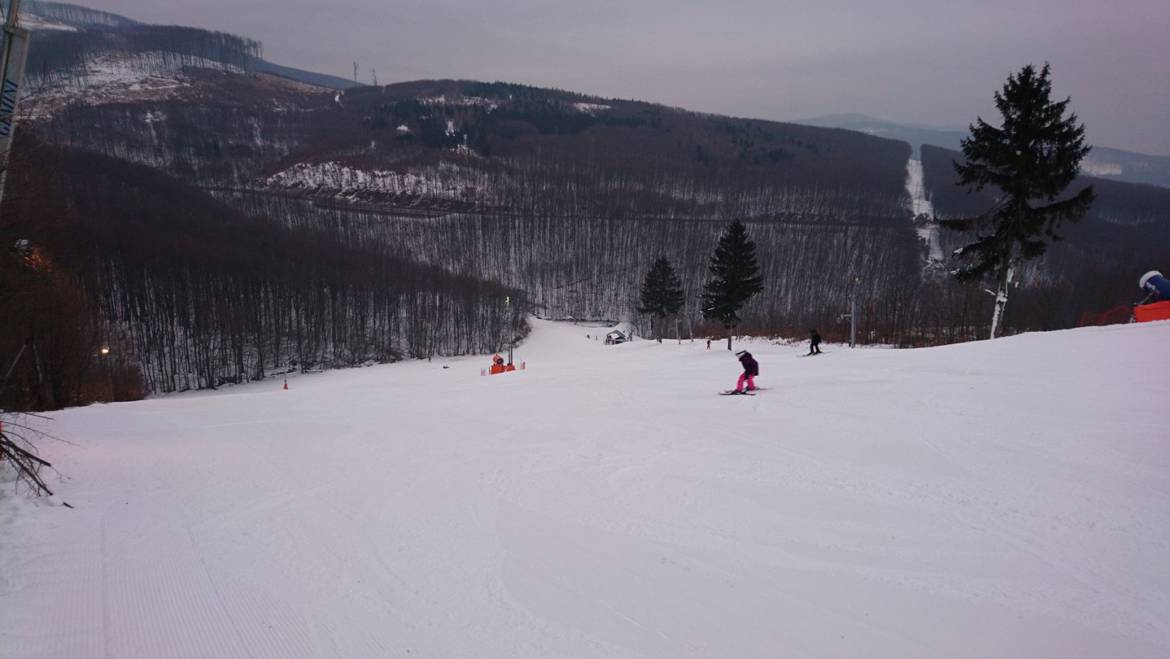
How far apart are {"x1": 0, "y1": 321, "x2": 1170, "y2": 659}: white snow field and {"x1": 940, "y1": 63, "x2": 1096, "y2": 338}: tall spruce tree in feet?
33.5

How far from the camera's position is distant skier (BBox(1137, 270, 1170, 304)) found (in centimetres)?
1623

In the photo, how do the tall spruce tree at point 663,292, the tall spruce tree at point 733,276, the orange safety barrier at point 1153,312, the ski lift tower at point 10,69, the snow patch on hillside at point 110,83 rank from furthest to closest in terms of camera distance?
1. the snow patch on hillside at point 110,83
2. the tall spruce tree at point 663,292
3. the tall spruce tree at point 733,276
4. the orange safety barrier at point 1153,312
5. the ski lift tower at point 10,69

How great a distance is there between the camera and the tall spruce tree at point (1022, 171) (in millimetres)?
19094

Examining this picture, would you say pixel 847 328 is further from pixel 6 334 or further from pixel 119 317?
pixel 119 317

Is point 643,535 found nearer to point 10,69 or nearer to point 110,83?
point 10,69

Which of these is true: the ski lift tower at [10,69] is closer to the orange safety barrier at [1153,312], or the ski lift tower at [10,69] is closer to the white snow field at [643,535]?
the white snow field at [643,535]

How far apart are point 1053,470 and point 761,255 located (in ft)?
361

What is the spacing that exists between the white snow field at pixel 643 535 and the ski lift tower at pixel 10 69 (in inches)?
173

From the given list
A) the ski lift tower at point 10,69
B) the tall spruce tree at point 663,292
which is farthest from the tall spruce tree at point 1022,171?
the tall spruce tree at point 663,292

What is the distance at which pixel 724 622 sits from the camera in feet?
14.6

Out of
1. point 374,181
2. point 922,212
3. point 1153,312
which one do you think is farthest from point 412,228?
point 922,212

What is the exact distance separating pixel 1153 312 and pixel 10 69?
25.0 metres

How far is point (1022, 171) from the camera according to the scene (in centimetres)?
1955

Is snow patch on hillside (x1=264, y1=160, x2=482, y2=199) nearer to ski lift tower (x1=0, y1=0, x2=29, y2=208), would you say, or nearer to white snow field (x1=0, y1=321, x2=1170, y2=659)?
white snow field (x1=0, y1=321, x2=1170, y2=659)
